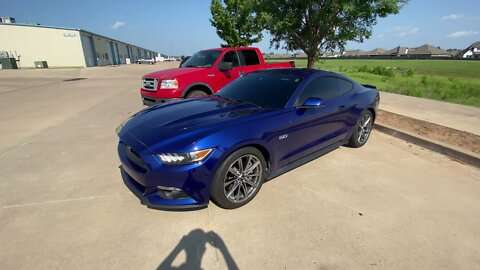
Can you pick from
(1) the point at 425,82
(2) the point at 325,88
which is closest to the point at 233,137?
(2) the point at 325,88

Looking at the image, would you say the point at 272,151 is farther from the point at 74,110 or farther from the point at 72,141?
the point at 74,110

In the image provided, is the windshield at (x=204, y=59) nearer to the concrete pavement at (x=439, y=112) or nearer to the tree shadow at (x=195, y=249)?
the concrete pavement at (x=439, y=112)

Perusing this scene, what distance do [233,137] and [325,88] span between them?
2.03m

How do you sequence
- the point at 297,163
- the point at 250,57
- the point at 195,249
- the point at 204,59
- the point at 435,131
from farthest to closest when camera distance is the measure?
the point at 250,57 → the point at 204,59 → the point at 435,131 → the point at 297,163 → the point at 195,249

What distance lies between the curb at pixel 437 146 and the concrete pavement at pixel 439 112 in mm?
1425

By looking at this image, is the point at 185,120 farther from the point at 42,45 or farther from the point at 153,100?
the point at 42,45

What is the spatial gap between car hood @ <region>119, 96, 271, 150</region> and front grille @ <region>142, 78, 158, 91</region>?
2983mm

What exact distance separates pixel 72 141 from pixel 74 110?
3792 mm

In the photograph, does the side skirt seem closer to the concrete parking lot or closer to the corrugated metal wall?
the concrete parking lot

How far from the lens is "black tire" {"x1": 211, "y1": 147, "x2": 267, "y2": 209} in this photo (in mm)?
2758

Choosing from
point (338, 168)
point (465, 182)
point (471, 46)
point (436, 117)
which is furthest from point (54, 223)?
point (471, 46)

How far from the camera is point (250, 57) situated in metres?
8.14

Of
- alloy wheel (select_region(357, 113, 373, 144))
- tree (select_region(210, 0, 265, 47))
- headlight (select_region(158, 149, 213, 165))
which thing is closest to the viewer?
headlight (select_region(158, 149, 213, 165))

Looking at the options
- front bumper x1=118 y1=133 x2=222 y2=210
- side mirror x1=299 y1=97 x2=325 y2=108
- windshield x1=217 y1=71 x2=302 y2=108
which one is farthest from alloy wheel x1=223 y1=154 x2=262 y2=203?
side mirror x1=299 y1=97 x2=325 y2=108
